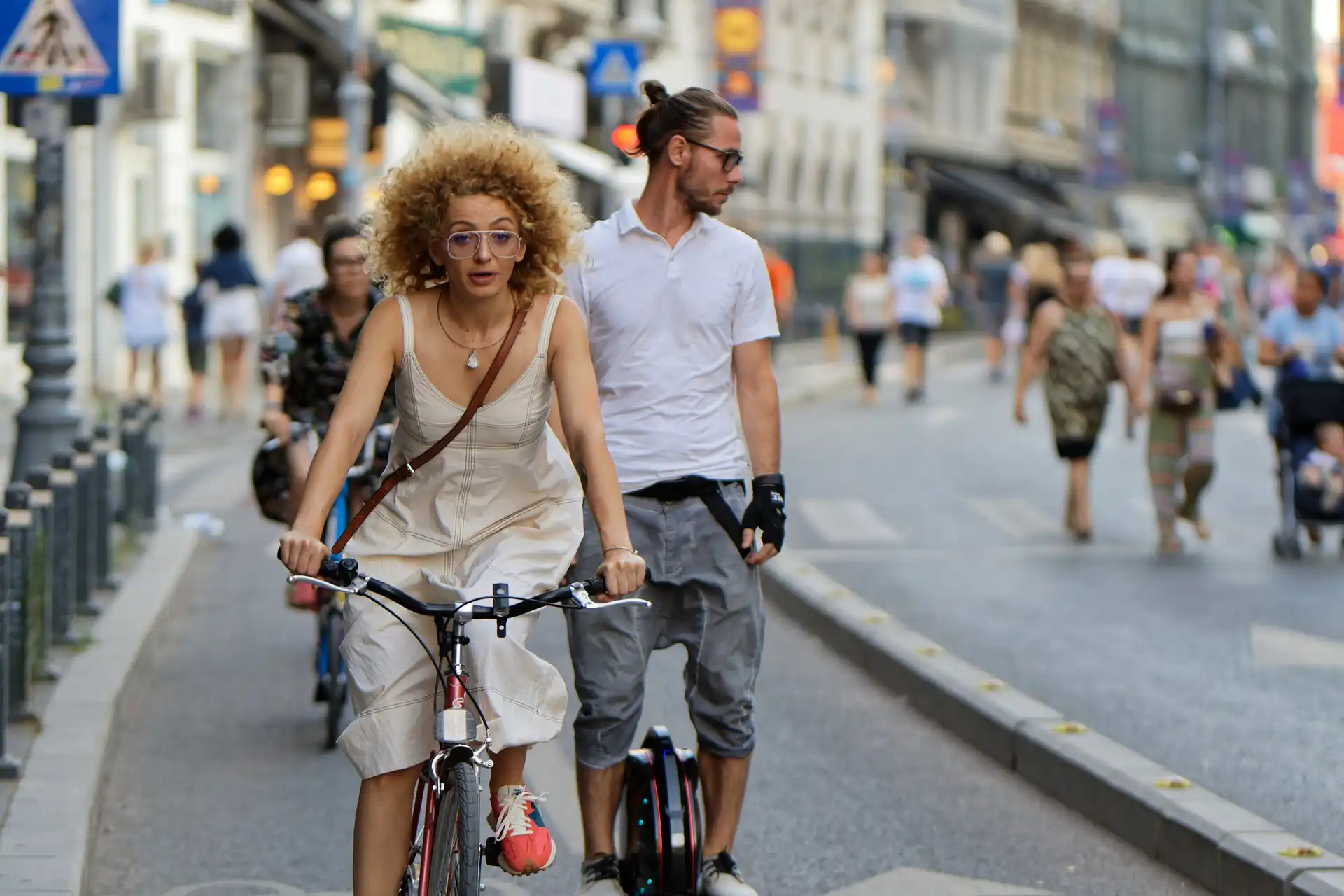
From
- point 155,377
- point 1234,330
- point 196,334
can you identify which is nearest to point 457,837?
point 155,377

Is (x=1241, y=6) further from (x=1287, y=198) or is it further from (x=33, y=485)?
(x=33, y=485)

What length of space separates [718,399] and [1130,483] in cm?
1256

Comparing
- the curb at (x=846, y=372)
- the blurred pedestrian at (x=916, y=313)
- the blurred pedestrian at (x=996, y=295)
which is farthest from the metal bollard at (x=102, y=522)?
the blurred pedestrian at (x=996, y=295)

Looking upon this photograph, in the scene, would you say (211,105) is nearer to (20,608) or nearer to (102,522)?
(102,522)

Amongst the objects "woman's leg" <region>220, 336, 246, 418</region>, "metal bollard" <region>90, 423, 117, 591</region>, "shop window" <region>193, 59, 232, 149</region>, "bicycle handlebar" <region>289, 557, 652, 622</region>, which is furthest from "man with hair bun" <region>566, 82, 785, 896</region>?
"shop window" <region>193, 59, 232, 149</region>

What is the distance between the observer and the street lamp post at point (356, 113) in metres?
26.6

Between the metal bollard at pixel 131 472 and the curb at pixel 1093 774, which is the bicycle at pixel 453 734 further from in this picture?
the metal bollard at pixel 131 472

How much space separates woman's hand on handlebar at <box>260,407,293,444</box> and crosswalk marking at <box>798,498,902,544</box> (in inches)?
224

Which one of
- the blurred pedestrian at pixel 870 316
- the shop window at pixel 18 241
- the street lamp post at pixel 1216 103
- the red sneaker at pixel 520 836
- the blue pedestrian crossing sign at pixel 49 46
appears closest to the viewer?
the red sneaker at pixel 520 836

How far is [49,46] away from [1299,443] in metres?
6.65

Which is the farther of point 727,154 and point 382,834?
point 727,154

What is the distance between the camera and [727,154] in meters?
5.47

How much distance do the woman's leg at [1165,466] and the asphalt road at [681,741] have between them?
12.6 ft

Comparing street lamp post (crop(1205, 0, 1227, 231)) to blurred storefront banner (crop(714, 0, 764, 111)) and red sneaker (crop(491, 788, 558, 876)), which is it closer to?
blurred storefront banner (crop(714, 0, 764, 111))
